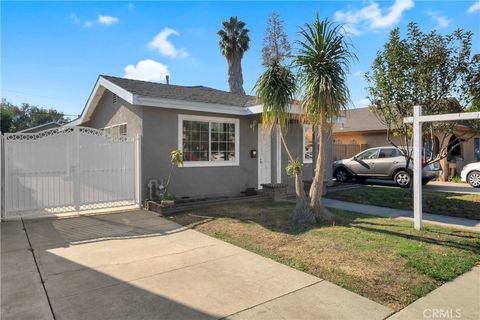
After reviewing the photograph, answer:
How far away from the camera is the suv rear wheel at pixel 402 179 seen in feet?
43.2

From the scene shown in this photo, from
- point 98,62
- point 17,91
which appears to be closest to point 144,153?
point 98,62

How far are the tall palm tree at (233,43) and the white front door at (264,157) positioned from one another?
17.2 m

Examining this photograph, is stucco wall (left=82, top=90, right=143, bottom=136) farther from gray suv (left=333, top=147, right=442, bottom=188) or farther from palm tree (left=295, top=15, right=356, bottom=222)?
gray suv (left=333, top=147, right=442, bottom=188)

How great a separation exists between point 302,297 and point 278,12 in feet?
88.5

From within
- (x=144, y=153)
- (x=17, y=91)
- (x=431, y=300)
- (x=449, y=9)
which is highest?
(x=17, y=91)

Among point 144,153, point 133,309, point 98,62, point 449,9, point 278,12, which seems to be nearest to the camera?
point 133,309

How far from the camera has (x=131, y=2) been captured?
9023 millimetres

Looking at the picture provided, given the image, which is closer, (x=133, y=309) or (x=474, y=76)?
(x=133, y=309)

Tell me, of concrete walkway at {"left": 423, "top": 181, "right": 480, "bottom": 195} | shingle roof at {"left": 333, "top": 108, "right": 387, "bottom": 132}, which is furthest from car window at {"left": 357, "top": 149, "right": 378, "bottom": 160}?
shingle roof at {"left": 333, "top": 108, "right": 387, "bottom": 132}

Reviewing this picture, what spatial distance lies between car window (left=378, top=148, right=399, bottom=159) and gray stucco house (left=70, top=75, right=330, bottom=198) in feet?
15.2

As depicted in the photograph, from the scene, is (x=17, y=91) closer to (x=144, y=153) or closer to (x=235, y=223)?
(x=144, y=153)

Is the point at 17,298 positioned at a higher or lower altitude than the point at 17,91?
lower

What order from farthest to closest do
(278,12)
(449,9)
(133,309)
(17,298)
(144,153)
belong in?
(278,12) < (144,153) < (449,9) < (17,298) < (133,309)

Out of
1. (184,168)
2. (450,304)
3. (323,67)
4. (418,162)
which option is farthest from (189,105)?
(450,304)
